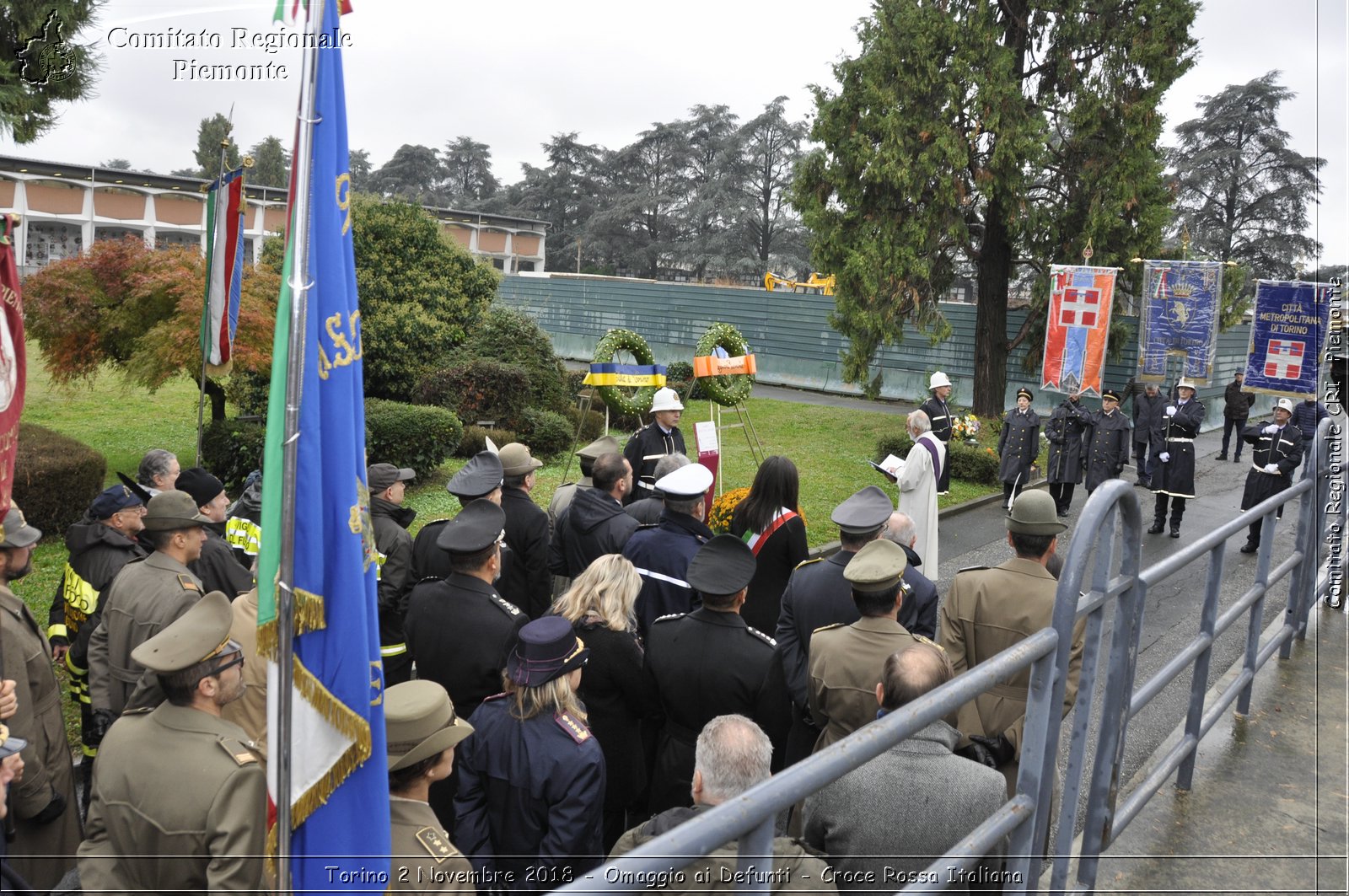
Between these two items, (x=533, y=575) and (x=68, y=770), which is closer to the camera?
(x=68, y=770)

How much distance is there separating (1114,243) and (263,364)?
15.6 meters

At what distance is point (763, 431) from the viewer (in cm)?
2019

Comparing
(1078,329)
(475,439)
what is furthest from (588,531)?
(1078,329)

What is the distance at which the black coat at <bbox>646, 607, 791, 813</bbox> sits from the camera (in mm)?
4086

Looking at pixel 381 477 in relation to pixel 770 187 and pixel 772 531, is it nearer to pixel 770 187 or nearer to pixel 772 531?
pixel 772 531

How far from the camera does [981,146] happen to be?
749 inches

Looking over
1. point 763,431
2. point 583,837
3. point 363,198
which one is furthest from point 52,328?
point 763,431

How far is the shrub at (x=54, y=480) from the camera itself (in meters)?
9.07

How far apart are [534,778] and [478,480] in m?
2.67

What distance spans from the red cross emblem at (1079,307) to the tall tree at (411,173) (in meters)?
50.8

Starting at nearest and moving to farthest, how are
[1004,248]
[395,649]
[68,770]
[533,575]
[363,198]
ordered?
[68,770] → [395,649] → [533,575] → [363,198] → [1004,248]

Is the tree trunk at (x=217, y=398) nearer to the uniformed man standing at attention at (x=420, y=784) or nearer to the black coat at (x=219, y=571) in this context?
the black coat at (x=219, y=571)

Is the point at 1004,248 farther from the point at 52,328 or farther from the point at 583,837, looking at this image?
the point at 583,837

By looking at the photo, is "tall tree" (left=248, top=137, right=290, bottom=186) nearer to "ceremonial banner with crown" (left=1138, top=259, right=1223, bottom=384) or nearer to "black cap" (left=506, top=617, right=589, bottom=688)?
"ceremonial banner with crown" (left=1138, top=259, right=1223, bottom=384)
